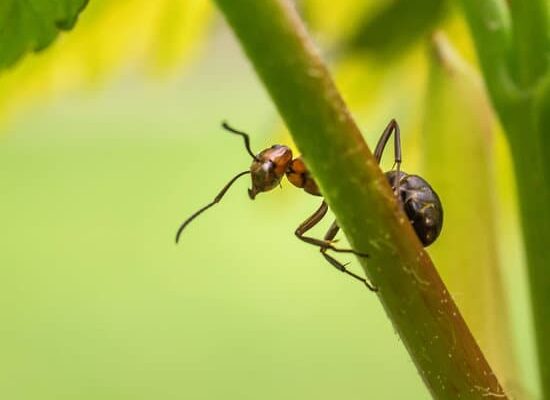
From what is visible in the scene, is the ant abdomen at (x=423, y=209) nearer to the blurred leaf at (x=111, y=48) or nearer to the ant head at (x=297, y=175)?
the ant head at (x=297, y=175)

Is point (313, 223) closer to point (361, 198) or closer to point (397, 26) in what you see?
point (397, 26)

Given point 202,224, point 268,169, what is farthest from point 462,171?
point 202,224

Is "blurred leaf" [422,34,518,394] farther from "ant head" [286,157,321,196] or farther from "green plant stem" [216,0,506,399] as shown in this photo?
"green plant stem" [216,0,506,399]

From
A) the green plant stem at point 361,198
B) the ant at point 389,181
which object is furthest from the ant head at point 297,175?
the green plant stem at point 361,198

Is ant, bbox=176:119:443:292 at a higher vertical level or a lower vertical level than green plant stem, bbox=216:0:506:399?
lower

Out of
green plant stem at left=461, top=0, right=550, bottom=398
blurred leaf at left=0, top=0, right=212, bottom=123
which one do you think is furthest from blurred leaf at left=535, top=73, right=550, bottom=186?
blurred leaf at left=0, top=0, right=212, bottom=123

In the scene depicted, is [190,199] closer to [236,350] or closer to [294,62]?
[236,350]

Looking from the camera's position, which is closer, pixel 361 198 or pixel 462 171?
pixel 361 198

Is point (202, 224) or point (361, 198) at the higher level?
point (361, 198)
